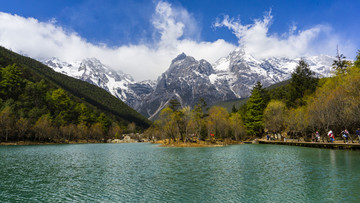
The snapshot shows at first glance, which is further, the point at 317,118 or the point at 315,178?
the point at 317,118

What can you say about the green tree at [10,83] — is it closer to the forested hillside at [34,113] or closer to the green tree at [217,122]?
the forested hillside at [34,113]

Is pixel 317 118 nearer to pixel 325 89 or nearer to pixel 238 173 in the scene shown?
pixel 325 89

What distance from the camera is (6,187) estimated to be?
21.8 m

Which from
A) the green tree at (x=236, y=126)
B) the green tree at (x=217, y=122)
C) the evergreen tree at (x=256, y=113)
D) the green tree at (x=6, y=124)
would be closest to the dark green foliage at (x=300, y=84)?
the evergreen tree at (x=256, y=113)

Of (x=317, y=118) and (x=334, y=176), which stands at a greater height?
(x=317, y=118)

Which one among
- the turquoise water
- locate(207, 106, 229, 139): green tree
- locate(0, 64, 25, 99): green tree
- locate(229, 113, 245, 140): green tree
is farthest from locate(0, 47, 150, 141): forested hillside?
the turquoise water

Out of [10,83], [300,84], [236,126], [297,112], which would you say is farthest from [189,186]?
[10,83]

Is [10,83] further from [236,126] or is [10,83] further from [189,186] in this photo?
[189,186]

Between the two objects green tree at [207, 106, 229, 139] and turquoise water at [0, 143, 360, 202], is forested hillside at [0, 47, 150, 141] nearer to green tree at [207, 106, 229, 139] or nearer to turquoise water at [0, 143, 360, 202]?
green tree at [207, 106, 229, 139]

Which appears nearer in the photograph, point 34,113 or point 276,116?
point 276,116

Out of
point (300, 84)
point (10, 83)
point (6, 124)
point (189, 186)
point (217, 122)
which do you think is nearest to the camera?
point (189, 186)

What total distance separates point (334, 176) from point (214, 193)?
46.4 feet

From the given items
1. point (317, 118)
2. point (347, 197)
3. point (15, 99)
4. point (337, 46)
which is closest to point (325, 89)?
point (317, 118)

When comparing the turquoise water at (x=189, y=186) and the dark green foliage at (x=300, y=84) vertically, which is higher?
the dark green foliage at (x=300, y=84)
